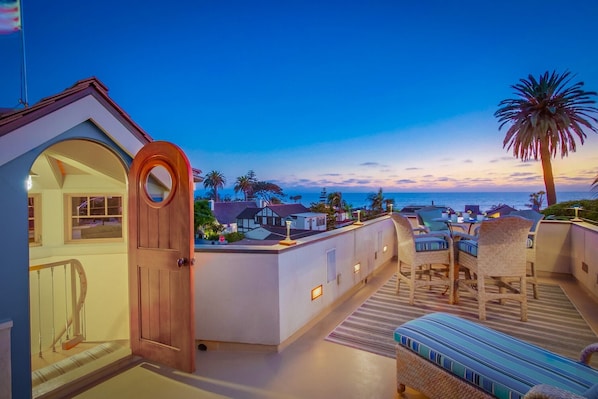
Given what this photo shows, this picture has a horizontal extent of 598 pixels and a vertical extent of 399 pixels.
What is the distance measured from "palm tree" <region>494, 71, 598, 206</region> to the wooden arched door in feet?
38.8

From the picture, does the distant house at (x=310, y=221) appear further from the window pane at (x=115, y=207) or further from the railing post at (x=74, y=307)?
the railing post at (x=74, y=307)

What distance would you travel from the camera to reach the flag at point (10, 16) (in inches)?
122

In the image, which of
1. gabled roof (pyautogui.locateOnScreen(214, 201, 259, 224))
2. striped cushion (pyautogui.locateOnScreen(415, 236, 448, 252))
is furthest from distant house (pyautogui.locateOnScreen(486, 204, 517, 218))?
gabled roof (pyautogui.locateOnScreen(214, 201, 259, 224))

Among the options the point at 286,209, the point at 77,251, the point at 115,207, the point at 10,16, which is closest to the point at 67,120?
the point at 10,16

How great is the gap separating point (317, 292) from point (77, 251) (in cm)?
311

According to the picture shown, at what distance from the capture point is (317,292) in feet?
11.3

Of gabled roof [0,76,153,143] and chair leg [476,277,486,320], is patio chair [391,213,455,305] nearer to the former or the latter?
chair leg [476,277,486,320]

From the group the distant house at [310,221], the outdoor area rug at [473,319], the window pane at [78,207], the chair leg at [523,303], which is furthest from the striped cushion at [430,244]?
the window pane at [78,207]

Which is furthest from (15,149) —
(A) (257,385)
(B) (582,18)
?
(B) (582,18)

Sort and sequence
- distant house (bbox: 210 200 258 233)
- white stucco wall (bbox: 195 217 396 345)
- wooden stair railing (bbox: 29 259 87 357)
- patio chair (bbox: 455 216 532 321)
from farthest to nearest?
distant house (bbox: 210 200 258 233)
wooden stair railing (bbox: 29 259 87 357)
patio chair (bbox: 455 216 532 321)
white stucco wall (bbox: 195 217 396 345)

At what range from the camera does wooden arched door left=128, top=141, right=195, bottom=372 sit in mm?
2547

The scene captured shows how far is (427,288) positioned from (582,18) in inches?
252

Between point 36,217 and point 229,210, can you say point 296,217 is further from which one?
point 229,210

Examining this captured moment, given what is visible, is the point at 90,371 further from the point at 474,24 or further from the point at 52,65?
the point at 52,65
